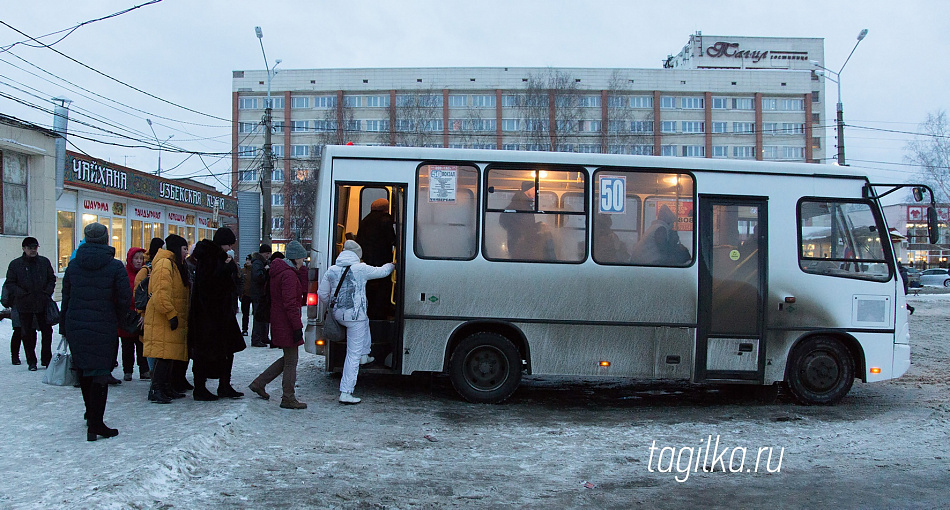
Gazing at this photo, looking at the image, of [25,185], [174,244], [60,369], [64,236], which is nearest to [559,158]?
[174,244]

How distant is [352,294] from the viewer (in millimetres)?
7312

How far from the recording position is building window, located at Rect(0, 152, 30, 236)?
18078mm

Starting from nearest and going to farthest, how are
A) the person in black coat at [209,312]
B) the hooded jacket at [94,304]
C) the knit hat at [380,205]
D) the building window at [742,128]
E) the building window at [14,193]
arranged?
the hooded jacket at [94,304] → the person in black coat at [209,312] → the knit hat at [380,205] → the building window at [14,193] → the building window at [742,128]

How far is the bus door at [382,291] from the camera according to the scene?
305 inches

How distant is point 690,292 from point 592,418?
6.20ft

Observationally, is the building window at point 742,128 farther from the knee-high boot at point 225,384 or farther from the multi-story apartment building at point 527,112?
the knee-high boot at point 225,384

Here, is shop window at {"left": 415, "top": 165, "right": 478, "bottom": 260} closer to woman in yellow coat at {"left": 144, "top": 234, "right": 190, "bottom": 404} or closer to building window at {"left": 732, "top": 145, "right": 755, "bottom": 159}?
woman in yellow coat at {"left": 144, "top": 234, "right": 190, "bottom": 404}

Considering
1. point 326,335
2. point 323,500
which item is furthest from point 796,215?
point 323,500

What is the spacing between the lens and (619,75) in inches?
2470

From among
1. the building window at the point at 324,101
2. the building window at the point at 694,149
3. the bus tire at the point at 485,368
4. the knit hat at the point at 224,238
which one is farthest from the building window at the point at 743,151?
the knit hat at the point at 224,238

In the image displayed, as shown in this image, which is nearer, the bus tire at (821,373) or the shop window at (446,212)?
the shop window at (446,212)

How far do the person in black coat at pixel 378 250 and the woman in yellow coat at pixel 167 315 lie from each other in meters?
2.06

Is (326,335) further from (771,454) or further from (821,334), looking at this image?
(821,334)

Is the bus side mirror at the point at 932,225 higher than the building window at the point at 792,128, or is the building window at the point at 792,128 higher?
the building window at the point at 792,128
